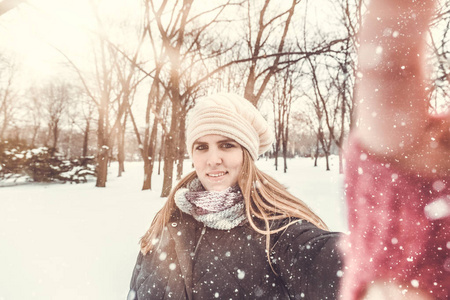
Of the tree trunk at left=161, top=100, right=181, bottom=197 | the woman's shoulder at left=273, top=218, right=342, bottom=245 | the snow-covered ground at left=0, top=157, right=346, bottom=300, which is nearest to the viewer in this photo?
the woman's shoulder at left=273, top=218, right=342, bottom=245

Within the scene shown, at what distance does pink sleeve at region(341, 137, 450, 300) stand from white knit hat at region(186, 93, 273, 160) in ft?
3.01

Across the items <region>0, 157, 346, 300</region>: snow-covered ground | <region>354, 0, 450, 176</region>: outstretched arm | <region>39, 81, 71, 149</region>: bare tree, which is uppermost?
<region>39, 81, 71, 149</region>: bare tree

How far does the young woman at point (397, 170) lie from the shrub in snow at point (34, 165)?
1662cm

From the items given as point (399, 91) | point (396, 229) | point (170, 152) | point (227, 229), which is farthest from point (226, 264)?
point (170, 152)

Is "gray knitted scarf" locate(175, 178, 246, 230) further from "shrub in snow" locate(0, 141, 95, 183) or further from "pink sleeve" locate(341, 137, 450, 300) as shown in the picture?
"shrub in snow" locate(0, 141, 95, 183)

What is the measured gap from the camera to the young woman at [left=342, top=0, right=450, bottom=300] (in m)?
0.45

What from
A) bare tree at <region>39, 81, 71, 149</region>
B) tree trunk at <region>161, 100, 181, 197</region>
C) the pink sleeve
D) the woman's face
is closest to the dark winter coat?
the woman's face

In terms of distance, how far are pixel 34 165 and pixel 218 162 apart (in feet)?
52.7

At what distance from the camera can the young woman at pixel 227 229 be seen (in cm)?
120

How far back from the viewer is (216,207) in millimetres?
1383

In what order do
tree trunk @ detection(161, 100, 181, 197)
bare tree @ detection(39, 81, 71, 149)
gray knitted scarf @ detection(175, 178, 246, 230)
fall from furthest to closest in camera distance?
bare tree @ detection(39, 81, 71, 149) → tree trunk @ detection(161, 100, 181, 197) → gray knitted scarf @ detection(175, 178, 246, 230)

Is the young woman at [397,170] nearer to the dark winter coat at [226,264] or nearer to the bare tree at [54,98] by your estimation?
the dark winter coat at [226,264]

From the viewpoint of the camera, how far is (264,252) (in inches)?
48.8

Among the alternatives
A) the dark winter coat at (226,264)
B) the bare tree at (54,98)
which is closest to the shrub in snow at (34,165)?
the dark winter coat at (226,264)
